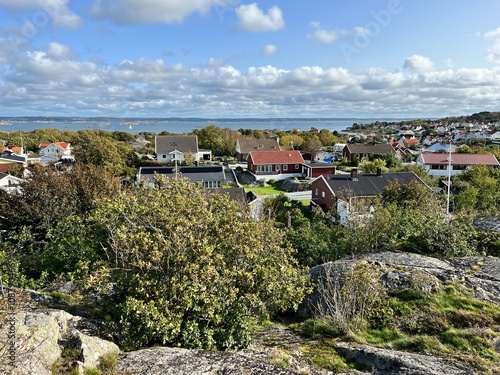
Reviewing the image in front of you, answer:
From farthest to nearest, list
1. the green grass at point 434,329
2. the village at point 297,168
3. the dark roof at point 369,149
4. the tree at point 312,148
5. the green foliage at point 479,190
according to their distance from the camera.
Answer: the tree at point 312,148 → the dark roof at point 369,149 → the village at point 297,168 → the green foliage at point 479,190 → the green grass at point 434,329

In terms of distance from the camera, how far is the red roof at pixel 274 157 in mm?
56375

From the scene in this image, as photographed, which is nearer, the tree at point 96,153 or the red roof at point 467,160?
the tree at point 96,153

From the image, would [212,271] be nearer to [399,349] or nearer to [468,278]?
[399,349]

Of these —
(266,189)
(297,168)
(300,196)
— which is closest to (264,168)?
(297,168)

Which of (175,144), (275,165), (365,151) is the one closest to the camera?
(275,165)

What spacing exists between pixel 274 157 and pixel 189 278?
50.5 metres

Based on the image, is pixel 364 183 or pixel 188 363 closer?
pixel 188 363

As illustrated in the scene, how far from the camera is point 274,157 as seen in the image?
57062 millimetres

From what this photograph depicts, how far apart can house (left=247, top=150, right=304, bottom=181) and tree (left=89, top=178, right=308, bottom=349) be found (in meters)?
47.3

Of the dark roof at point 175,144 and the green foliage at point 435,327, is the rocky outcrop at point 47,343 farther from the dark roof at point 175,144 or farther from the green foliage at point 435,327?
the dark roof at point 175,144

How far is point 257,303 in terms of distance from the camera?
7.68 m

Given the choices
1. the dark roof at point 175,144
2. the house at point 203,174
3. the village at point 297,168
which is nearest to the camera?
the village at point 297,168

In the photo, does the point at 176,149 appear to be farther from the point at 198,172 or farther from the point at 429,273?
the point at 429,273

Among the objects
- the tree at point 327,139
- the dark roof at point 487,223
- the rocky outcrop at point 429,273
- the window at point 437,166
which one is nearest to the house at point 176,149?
the tree at point 327,139
